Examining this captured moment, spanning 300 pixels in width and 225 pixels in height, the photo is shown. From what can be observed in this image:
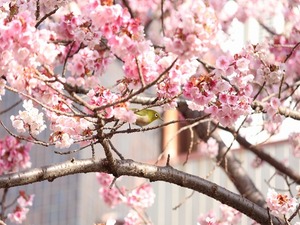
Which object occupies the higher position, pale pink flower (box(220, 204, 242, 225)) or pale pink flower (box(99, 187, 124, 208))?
pale pink flower (box(99, 187, 124, 208))

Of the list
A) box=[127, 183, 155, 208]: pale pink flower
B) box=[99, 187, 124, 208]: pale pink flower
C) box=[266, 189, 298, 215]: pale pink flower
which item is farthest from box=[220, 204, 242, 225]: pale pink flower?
box=[266, 189, 298, 215]: pale pink flower

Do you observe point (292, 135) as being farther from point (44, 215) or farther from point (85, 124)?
point (44, 215)

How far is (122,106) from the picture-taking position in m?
2.06

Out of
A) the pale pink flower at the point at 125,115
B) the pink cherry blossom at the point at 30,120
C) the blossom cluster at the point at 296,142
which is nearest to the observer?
the pale pink flower at the point at 125,115

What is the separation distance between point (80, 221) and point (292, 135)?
179 inches

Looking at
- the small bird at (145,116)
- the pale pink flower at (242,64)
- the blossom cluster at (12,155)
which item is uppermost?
the blossom cluster at (12,155)

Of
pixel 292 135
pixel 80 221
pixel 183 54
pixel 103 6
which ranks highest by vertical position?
pixel 80 221

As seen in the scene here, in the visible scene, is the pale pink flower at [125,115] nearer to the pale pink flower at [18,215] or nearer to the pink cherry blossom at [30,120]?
the pink cherry blossom at [30,120]

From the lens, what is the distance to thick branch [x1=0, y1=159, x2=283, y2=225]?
2191 mm

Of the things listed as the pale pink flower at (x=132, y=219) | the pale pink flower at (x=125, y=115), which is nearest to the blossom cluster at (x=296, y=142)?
the pale pink flower at (x=132, y=219)

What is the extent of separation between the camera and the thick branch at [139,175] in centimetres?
219

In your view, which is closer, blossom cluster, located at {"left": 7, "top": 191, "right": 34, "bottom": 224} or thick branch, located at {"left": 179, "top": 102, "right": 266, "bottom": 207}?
thick branch, located at {"left": 179, "top": 102, "right": 266, "bottom": 207}

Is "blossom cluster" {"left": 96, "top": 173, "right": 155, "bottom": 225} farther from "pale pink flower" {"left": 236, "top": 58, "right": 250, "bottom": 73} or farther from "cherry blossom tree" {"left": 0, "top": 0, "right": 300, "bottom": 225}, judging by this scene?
"pale pink flower" {"left": 236, "top": 58, "right": 250, "bottom": 73}

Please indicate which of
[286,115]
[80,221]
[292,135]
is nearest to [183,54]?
[286,115]
